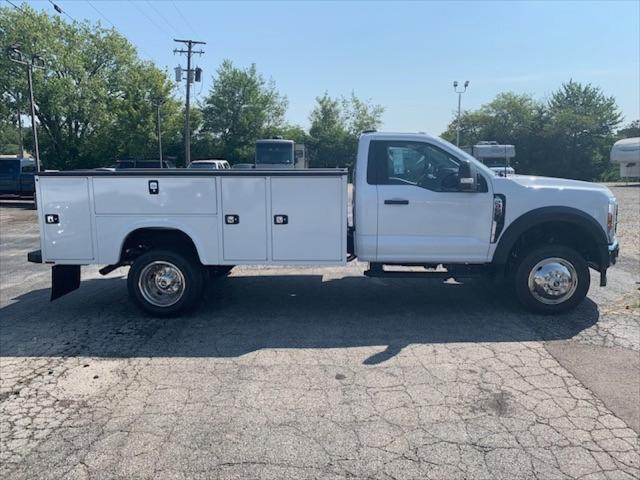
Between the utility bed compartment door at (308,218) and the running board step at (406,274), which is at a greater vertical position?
the utility bed compartment door at (308,218)

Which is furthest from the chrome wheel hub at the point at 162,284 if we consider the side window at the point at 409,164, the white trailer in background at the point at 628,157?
the white trailer in background at the point at 628,157

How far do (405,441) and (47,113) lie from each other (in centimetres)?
4916

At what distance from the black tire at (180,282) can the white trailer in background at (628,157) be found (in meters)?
41.0

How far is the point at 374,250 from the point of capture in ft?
21.2

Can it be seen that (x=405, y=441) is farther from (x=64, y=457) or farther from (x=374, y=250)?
(x=374, y=250)

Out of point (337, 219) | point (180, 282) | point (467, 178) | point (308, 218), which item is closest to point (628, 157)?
point (467, 178)

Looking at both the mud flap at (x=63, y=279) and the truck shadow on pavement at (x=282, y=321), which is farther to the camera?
the mud flap at (x=63, y=279)

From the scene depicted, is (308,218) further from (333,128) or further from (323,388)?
(333,128)

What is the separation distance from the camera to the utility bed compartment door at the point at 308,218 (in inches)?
246

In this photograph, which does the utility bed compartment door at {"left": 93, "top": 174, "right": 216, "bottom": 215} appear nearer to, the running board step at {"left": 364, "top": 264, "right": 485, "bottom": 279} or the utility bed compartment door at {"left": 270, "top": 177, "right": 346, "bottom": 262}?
the utility bed compartment door at {"left": 270, "top": 177, "right": 346, "bottom": 262}

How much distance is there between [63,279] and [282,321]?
2.92 m

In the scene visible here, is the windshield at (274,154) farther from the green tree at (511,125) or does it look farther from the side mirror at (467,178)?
the green tree at (511,125)

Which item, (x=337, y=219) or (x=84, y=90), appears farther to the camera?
(x=84, y=90)

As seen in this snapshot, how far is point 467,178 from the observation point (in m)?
6.10
